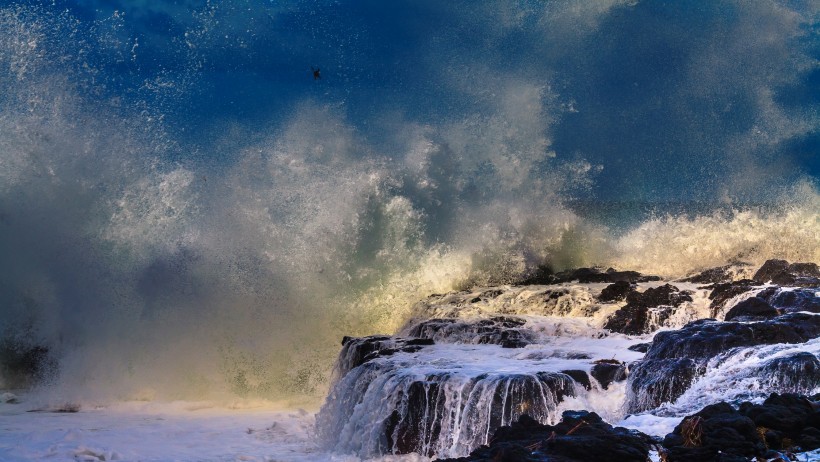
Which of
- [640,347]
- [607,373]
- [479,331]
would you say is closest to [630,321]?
[640,347]

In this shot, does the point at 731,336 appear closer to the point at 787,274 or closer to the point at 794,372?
the point at 794,372

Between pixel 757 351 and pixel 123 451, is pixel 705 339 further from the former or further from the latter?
pixel 123 451

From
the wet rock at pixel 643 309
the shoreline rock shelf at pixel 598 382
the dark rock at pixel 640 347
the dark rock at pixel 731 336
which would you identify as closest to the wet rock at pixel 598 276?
the shoreline rock shelf at pixel 598 382

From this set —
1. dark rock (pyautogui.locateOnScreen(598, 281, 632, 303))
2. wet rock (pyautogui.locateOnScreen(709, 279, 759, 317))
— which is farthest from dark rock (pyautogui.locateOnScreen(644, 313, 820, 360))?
dark rock (pyautogui.locateOnScreen(598, 281, 632, 303))

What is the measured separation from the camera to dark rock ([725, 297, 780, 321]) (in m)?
12.2

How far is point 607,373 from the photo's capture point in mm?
10617

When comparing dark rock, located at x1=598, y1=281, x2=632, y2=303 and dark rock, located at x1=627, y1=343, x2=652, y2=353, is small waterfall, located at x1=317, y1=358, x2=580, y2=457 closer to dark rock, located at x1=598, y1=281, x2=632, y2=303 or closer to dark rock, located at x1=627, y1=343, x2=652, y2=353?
dark rock, located at x1=627, y1=343, x2=652, y2=353

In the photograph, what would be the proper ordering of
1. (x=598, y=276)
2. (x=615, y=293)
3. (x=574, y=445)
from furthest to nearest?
1. (x=598, y=276)
2. (x=615, y=293)
3. (x=574, y=445)

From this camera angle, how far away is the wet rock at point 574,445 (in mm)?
6473

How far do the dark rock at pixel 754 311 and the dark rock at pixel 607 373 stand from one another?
9.13 feet

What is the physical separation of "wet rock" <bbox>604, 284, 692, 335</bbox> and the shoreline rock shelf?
0.04m

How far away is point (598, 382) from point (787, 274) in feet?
31.2

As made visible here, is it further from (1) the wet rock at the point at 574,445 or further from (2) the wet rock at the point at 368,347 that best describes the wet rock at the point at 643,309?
(1) the wet rock at the point at 574,445

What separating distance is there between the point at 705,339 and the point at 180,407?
38.8 feet
